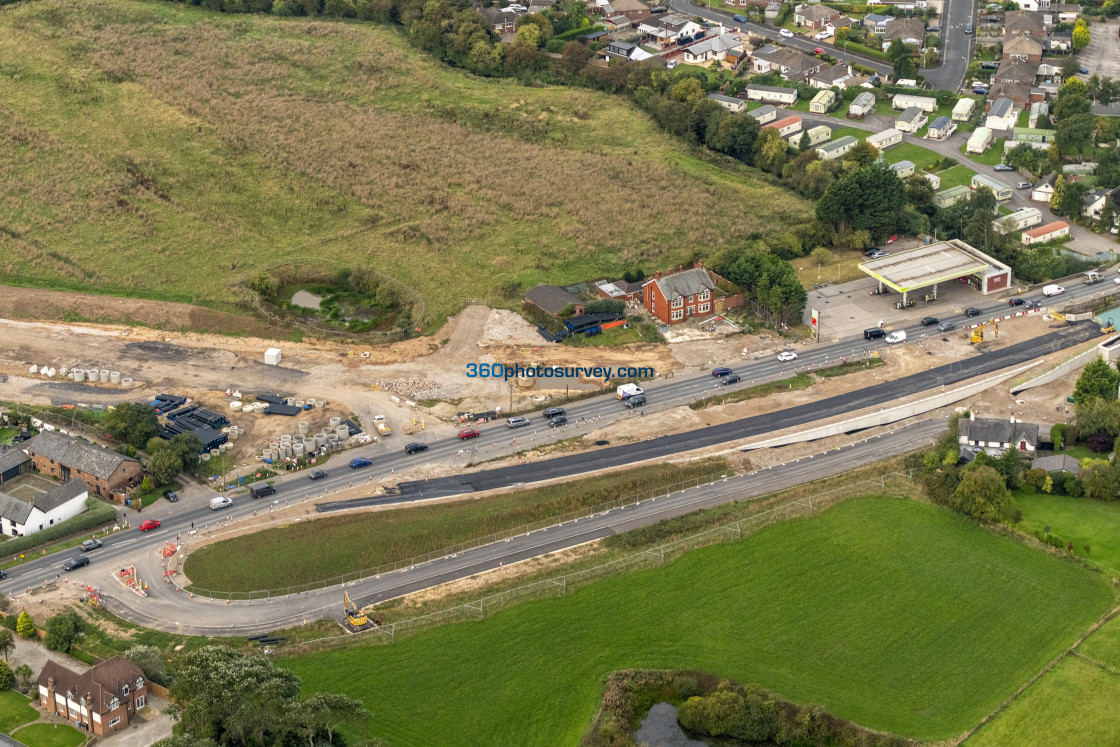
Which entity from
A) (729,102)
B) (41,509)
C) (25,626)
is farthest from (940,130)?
(25,626)

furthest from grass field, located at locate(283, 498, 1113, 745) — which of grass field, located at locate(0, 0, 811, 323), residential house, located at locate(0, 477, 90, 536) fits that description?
grass field, located at locate(0, 0, 811, 323)

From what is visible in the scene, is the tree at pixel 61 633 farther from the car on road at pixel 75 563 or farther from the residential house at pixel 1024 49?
the residential house at pixel 1024 49

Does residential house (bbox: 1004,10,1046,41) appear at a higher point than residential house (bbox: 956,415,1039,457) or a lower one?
higher

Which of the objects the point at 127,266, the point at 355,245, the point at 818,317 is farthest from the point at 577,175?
the point at 127,266

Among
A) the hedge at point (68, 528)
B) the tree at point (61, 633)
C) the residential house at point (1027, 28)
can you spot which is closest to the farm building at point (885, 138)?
the residential house at point (1027, 28)

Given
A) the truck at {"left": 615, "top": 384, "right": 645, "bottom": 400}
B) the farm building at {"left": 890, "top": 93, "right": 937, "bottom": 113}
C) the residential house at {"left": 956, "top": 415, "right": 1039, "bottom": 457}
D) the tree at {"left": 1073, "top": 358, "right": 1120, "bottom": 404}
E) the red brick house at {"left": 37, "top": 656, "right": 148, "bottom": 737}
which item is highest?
the farm building at {"left": 890, "top": 93, "right": 937, "bottom": 113}

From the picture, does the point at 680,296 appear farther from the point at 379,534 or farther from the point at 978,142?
the point at 978,142

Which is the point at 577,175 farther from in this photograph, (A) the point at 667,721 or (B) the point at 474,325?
(A) the point at 667,721

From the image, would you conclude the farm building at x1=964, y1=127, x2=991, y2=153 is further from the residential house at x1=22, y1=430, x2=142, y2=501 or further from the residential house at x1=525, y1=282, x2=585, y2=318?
the residential house at x1=22, y1=430, x2=142, y2=501
